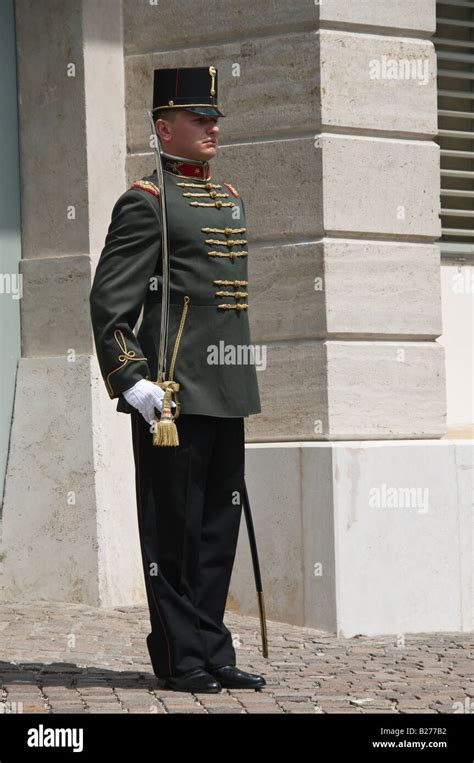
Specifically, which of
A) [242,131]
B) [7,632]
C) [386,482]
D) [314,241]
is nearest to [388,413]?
[386,482]

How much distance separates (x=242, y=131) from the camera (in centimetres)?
846

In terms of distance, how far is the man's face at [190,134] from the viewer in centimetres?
618

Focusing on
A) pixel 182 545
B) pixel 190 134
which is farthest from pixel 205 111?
pixel 182 545

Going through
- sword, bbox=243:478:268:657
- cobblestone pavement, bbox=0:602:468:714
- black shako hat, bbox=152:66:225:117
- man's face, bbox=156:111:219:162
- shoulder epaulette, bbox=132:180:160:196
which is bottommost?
cobblestone pavement, bbox=0:602:468:714

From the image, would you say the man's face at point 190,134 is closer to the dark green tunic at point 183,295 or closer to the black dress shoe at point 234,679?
the dark green tunic at point 183,295

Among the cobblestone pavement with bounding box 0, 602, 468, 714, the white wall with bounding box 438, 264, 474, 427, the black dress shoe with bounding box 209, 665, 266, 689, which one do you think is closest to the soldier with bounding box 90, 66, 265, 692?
the black dress shoe with bounding box 209, 665, 266, 689

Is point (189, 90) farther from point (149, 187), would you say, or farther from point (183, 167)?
point (149, 187)

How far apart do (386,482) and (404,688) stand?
192 cm

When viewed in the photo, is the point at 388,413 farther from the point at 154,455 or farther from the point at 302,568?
the point at 154,455

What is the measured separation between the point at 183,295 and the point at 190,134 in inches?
24.8

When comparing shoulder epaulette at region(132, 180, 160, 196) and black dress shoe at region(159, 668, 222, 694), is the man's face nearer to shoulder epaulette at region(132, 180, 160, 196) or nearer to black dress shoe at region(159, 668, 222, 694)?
shoulder epaulette at region(132, 180, 160, 196)

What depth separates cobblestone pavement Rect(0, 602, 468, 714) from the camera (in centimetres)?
577

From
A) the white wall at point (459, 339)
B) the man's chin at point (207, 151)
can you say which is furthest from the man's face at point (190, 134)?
the white wall at point (459, 339)

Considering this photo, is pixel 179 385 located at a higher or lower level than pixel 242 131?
lower
